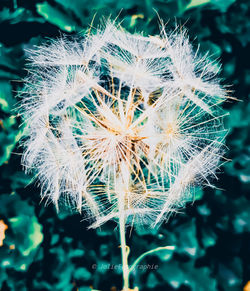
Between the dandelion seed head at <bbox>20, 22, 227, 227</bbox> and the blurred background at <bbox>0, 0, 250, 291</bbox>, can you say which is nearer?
the dandelion seed head at <bbox>20, 22, 227, 227</bbox>

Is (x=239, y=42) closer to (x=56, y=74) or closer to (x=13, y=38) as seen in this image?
(x=56, y=74)

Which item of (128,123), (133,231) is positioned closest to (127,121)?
(128,123)

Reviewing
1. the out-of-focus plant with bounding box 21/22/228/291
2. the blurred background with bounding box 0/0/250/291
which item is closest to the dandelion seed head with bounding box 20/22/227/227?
the out-of-focus plant with bounding box 21/22/228/291

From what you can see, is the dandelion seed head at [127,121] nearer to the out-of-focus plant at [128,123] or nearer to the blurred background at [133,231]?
the out-of-focus plant at [128,123]

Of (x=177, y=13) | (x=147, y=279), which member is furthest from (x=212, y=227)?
(x=177, y=13)

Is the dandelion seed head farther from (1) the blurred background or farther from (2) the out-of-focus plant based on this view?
Result: (1) the blurred background

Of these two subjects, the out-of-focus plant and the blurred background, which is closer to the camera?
the out-of-focus plant

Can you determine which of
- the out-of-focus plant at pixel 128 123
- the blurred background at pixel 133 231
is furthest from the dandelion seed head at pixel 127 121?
the blurred background at pixel 133 231
